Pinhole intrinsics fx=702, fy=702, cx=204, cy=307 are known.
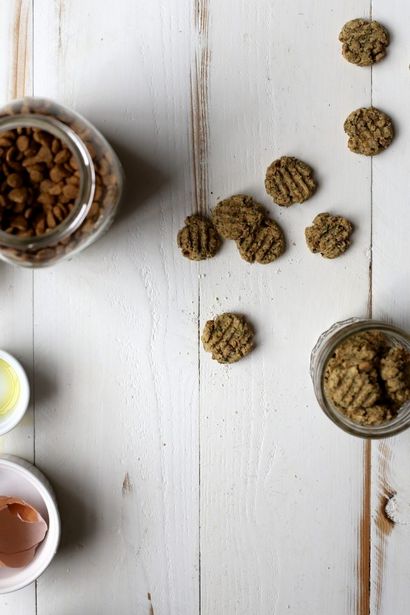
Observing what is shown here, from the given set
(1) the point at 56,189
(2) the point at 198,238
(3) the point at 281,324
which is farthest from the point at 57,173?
(3) the point at 281,324

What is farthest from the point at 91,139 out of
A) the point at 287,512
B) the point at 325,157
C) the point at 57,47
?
the point at 287,512

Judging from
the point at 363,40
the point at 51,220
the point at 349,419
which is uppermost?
the point at 363,40

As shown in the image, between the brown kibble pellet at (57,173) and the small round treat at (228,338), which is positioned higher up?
the brown kibble pellet at (57,173)

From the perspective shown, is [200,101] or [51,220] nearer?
[51,220]

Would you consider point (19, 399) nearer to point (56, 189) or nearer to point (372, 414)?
point (56, 189)

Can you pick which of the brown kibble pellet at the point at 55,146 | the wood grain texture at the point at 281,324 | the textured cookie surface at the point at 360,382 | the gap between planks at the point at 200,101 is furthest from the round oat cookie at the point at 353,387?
the brown kibble pellet at the point at 55,146

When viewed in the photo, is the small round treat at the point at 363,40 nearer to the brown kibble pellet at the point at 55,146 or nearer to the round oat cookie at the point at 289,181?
the round oat cookie at the point at 289,181

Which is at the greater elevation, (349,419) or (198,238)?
(198,238)

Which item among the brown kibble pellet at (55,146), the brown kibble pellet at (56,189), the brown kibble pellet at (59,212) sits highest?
the brown kibble pellet at (55,146)
